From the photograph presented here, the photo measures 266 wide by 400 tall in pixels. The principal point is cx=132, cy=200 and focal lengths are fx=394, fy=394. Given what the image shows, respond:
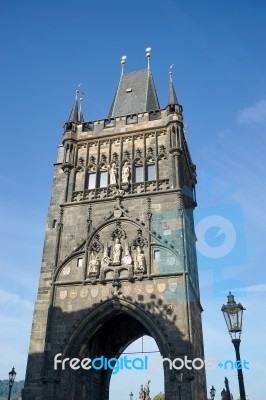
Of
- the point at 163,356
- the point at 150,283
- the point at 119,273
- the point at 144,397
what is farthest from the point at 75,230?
the point at 144,397

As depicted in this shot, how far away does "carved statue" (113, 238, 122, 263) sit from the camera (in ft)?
54.2

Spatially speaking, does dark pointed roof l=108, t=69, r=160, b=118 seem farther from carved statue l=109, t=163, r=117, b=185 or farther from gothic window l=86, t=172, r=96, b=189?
A: gothic window l=86, t=172, r=96, b=189

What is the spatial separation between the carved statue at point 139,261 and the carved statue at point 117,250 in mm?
757

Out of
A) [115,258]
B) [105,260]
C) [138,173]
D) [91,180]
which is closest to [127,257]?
[115,258]

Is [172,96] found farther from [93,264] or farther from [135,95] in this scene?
[93,264]

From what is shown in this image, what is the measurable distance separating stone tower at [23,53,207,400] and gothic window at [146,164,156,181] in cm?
5

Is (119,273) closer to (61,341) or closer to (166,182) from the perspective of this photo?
(61,341)

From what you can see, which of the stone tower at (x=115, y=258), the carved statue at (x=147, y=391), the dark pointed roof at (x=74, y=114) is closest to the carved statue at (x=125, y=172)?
the stone tower at (x=115, y=258)

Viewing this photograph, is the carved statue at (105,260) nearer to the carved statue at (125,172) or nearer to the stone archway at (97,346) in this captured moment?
the stone archway at (97,346)

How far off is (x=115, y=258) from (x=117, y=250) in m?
0.39

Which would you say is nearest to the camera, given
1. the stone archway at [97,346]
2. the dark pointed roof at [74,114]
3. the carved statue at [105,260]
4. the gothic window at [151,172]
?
the stone archway at [97,346]

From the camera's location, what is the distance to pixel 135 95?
81.0 feet

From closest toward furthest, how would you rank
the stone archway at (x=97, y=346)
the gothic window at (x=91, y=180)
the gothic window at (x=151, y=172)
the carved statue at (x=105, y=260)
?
the stone archway at (x=97, y=346) < the carved statue at (x=105, y=260) < the gothic window at (x=151, y=172) < the gothic window at (x=91, y=180)

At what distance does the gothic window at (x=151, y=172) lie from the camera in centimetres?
1898
